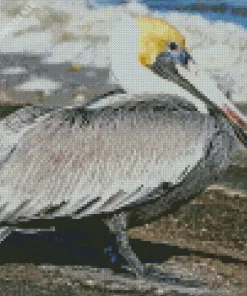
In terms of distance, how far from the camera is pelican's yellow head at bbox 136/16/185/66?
22.3 ft

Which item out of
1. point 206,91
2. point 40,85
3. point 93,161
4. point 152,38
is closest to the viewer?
point 93,161

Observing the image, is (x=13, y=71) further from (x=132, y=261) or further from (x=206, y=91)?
(x=132, y=261)

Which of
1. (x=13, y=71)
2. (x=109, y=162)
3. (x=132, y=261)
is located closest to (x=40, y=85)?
(x=13, y=71)

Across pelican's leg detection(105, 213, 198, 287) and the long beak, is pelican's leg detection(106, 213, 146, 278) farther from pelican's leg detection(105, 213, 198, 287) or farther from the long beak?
the long beak

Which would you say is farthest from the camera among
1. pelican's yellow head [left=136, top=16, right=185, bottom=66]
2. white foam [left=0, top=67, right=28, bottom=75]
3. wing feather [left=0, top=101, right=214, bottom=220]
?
white foam [left=0, top=67, right=28, bottom=75]

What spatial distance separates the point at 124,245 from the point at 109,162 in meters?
0.49

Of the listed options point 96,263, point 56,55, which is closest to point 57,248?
point 96,263

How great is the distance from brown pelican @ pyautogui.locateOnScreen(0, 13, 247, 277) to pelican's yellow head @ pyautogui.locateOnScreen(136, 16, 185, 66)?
0.43 metres

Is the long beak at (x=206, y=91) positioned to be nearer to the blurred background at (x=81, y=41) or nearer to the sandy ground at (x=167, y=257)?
the sandy ground at (x=167, y=257)

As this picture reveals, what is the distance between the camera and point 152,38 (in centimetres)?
683

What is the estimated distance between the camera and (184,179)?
20.5 feet

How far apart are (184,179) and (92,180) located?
18.9 inches

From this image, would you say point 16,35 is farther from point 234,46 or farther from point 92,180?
point 92,180

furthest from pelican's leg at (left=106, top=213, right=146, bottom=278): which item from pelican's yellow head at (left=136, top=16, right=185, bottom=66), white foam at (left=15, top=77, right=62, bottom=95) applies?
white foam at (left=15, top=77, right=62, bottom=95)
